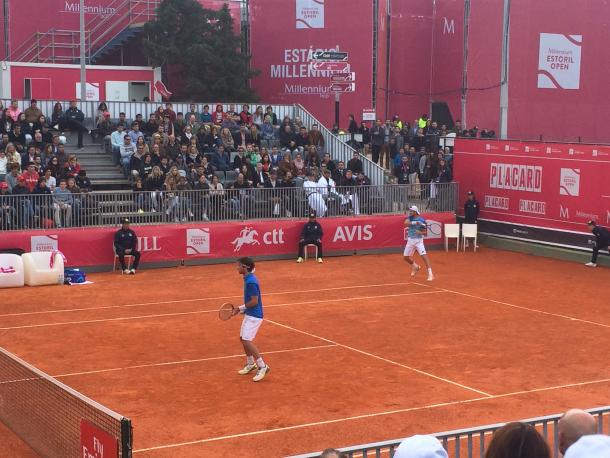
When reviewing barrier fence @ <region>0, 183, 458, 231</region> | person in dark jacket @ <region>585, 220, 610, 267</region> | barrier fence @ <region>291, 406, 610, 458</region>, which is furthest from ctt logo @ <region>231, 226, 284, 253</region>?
barrier fence @ <region>291, 406, 610, 458</region>

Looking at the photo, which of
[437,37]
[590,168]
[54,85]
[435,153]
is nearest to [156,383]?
[590,168]

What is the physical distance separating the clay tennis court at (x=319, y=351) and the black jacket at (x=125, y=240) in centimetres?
89

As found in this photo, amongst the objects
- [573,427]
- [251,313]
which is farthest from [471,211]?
[573,427]

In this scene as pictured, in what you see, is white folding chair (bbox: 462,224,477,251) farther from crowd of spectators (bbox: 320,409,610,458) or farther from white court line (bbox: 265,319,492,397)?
crowd of spectators (bbox: 320,409,610,458)

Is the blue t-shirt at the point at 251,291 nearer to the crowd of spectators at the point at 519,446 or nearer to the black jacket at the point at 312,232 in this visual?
the crowd of spectators at the point at 519,446

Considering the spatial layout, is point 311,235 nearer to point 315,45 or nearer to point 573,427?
point 315,45

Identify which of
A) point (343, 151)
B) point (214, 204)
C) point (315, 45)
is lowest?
point (214, 204)

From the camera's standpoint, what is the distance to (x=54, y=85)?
4162cm

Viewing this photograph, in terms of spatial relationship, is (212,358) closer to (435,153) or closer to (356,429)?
(356,429)

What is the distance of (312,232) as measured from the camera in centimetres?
3086

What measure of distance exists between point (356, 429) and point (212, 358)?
5.02m

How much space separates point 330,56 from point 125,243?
1911 cm

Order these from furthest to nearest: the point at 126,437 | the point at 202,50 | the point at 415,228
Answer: the point at 202,50, the point at 415,228, the point at 126,437

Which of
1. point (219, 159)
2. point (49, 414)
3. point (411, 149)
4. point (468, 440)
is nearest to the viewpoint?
point (468, 440)
